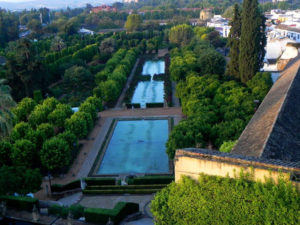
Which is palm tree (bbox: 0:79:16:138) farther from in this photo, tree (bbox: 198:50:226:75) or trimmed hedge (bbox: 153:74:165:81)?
trimmed hedge (bbox: 153:74:165:81)

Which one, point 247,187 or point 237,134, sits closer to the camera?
point 247,187

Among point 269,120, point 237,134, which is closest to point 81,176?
point 237,134

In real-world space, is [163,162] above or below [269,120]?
below

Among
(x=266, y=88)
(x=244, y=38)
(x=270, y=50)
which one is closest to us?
(x=266, y=88)

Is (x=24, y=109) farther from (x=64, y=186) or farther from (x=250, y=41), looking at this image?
(x=250, y=41)

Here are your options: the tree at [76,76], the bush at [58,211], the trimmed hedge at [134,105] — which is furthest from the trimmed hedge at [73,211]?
the tree at [76,76]

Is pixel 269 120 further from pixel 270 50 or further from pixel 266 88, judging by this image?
pixel 270 50

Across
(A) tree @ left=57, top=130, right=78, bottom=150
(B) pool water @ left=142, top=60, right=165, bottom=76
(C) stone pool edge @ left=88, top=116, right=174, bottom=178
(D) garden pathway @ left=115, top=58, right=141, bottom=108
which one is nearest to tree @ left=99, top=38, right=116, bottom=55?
(D) garden pathway @ left=115, top=58, right=141, bottom=108
